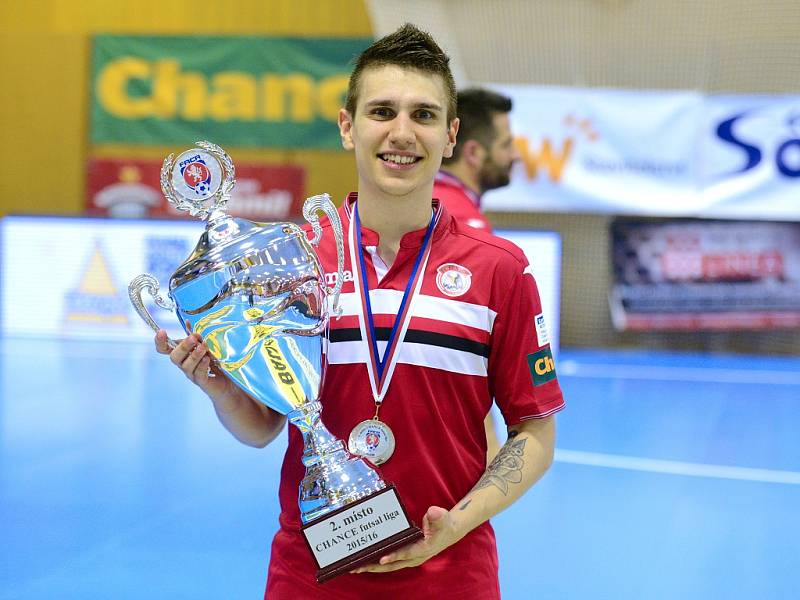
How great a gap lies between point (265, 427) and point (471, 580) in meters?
0.50

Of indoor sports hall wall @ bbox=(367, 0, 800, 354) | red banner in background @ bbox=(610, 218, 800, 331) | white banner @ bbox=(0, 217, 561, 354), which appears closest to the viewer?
white banner @ bbox=(0, 217, 561, 354)

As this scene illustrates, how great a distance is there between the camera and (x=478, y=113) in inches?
153

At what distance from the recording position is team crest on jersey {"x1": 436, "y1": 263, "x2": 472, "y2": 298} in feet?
5.69

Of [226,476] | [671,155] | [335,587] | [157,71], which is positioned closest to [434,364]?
[335,587]

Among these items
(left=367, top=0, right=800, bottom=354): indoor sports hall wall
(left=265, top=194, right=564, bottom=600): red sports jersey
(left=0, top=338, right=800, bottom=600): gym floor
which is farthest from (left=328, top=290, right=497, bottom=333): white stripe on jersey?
(left=367, top=0, right=800, bottom=354): indoor sports hall wall

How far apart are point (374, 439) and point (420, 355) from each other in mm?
170

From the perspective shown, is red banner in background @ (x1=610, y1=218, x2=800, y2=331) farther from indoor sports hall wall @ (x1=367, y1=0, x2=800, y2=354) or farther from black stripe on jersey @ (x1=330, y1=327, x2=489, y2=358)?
black stripe on jersey @ (x1=330, y1=327, x2=489, y2=358)

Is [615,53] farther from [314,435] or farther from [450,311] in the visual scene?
[314,435]

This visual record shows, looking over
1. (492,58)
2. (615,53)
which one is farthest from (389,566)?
(615,53)

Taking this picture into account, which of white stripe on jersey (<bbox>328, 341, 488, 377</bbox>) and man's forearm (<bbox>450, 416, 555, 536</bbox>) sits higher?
white stripe on jersey (<bbox>328, 341, 488, 377</bbox>)

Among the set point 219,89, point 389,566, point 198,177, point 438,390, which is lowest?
point 389,566

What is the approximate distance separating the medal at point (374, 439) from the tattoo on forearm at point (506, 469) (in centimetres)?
18

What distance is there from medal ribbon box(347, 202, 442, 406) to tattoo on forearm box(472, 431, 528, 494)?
0.25 m

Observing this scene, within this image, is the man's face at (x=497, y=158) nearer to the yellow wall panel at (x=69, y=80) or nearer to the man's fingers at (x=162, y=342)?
the man's fingers at (x=162, y=342)
